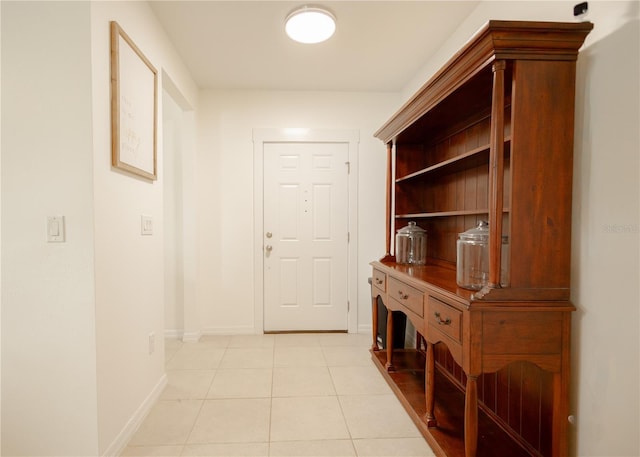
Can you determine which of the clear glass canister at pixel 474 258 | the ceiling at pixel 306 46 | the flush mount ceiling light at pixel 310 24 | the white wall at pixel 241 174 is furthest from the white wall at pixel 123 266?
the clear glass canister at pixel 474 258

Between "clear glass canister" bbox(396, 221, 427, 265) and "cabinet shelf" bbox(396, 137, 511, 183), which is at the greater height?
"cabinet shelf" bbox(396, 137, 511, 183)

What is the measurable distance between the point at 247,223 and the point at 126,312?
67.7 inches

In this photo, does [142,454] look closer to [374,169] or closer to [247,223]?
[247,223]

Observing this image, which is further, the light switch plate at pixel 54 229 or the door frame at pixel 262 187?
the door frame at pixel 262 187

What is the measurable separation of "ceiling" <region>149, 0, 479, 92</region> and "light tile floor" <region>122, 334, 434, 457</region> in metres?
2.51

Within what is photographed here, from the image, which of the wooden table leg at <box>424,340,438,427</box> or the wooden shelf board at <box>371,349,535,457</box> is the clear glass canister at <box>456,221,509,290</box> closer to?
the wooden table leg at <box>424,340,438,427</box>

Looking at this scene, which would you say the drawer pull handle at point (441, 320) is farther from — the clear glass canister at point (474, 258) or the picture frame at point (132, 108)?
the picture frame at point (132, 108)

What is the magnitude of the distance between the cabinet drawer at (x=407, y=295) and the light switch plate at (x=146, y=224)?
1611 millimetres

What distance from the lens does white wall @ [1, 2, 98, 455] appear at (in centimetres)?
144

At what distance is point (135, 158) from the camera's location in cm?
188

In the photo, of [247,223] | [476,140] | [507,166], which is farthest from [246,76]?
[507,166]

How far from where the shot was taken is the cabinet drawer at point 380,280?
2406 mm

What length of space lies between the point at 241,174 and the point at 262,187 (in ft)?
0.82

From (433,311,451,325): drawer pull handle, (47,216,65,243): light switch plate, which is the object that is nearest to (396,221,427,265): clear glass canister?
(433,311,451,325): drawer pull handle
